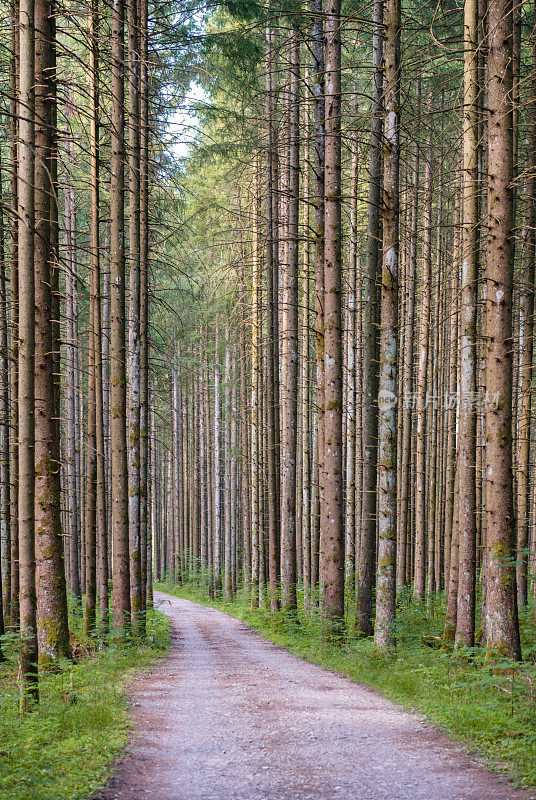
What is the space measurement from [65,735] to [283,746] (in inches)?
75.8

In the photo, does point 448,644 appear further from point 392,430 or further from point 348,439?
point 348,439

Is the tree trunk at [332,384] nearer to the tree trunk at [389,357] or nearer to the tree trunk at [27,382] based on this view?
the tree trunk at [389,357]

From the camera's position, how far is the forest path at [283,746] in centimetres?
470

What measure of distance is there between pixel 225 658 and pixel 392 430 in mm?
4865

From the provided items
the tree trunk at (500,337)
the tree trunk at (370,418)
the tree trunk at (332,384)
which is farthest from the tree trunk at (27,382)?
the tree trunk at (370,418)

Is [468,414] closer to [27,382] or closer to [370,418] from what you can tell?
[370,418]

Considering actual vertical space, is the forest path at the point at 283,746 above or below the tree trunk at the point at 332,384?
below

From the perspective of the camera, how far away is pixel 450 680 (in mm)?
7996

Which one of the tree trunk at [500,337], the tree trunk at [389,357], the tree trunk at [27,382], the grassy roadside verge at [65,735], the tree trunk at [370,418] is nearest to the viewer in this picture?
the grassy roadside verge at [65,735]

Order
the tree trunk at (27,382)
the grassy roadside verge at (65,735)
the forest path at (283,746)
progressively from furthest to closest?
the tree trunk at (27,382) → the forest path at (283,746) → the grassy roadside verge at (65,735)

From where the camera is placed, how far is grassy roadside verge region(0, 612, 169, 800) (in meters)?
4.50

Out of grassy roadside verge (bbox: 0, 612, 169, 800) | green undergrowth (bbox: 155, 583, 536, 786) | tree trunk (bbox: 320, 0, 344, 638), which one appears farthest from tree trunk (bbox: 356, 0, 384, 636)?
grassy roadside verge (bbox: 0, 612, 169, 800)

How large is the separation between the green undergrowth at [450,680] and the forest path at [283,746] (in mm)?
234

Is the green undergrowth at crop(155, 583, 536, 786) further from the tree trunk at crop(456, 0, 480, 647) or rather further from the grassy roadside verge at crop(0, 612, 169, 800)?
the grassy roadside verge at crop(0, 612, 169, 800)
